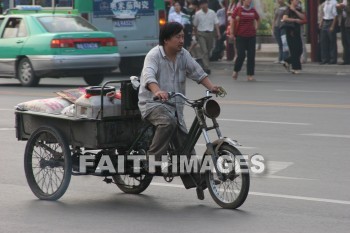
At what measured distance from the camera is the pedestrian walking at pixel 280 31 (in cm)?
2552

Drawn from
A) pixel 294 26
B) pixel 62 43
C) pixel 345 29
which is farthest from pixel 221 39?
pixel 62 43

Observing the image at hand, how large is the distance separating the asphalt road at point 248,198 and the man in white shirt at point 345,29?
397 inches

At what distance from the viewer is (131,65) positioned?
83.6 ft

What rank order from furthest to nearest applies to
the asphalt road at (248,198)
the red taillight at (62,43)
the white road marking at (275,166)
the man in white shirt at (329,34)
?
the man in white shirt at (329,34), the red taillight at (62,43), the white road marking at (275,166), the asphalt road at (248,198)

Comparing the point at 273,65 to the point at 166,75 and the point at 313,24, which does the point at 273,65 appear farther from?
the point at 166,75

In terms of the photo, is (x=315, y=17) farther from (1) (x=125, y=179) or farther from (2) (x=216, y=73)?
(1) (x=125, y=179)

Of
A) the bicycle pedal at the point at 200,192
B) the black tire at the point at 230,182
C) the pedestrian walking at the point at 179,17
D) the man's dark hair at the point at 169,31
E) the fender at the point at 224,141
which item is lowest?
the bicycle pedal at the point at 200,192

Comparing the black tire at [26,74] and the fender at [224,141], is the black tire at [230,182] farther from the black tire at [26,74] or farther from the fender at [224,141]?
the black tire at [26,74]

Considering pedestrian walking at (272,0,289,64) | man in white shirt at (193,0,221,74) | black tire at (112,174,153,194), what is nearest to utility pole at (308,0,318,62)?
pedestrian walking at (272,0,289,64)

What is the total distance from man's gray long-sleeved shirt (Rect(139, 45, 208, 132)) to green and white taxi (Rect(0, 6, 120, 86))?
12701mm

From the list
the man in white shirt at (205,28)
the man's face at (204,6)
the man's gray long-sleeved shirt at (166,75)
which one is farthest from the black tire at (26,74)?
the man's gray long-sleeved shirt at (166,75)

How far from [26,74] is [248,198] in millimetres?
13630

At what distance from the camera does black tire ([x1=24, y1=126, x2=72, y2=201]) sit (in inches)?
352

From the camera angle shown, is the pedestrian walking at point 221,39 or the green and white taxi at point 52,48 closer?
the green and white taxi at point 52,48
